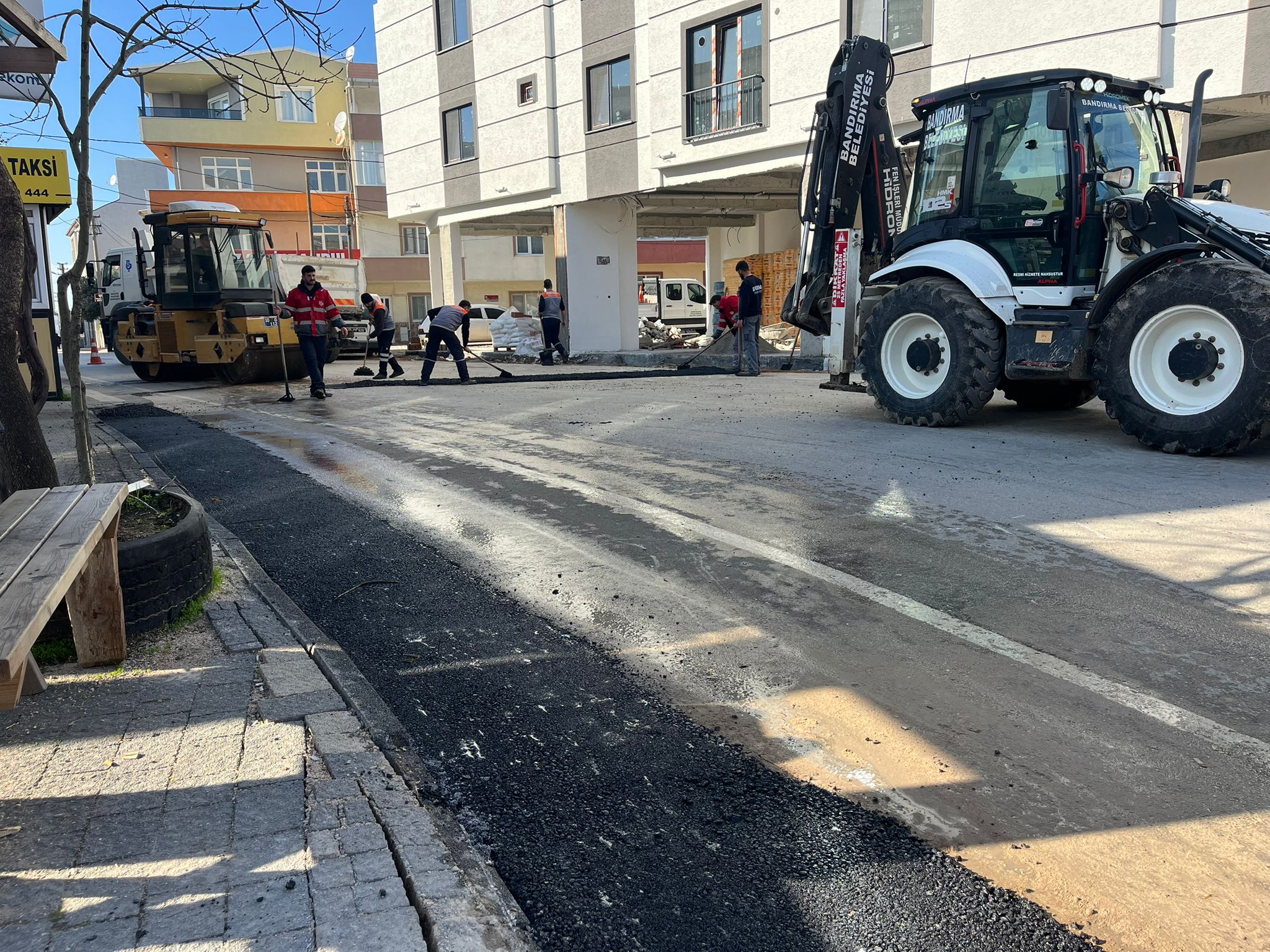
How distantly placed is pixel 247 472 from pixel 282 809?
6.38 meters

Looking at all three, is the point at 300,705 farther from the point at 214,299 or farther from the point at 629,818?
the point at 214,299

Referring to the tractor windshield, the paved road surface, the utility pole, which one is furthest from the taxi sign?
the utility pole

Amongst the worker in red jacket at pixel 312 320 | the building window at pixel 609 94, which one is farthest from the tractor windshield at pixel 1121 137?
the building window at pixel 609 94

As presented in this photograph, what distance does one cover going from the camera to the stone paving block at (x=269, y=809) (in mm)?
2754

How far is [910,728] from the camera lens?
343cm

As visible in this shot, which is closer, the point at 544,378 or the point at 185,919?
the point at 185,919

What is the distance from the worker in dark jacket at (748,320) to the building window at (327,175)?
4128 cm

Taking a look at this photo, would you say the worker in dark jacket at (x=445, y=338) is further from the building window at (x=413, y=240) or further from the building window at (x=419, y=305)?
the building window at (x=419, y=305)

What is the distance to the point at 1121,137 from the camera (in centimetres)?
873

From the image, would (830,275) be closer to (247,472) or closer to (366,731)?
(247,472)

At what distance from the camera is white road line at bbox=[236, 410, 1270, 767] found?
3340mm

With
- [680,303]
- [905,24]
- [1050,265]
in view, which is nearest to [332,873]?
[1050,265]

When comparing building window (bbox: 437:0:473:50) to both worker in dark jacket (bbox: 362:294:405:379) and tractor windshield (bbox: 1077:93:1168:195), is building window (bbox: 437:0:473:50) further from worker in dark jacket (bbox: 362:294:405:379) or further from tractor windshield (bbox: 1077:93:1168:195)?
tractor windshield (bbox: 1077:93:1168:195)

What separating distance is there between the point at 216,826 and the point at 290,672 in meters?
1.14
